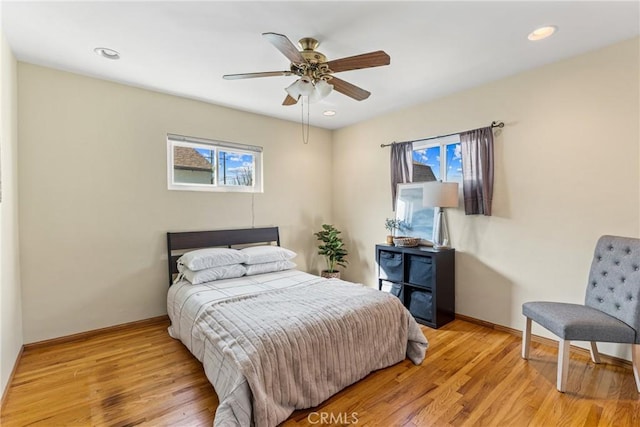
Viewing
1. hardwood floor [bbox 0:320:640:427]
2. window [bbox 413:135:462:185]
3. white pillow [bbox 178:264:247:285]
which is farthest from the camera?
window [bbox 413:135:462:185]

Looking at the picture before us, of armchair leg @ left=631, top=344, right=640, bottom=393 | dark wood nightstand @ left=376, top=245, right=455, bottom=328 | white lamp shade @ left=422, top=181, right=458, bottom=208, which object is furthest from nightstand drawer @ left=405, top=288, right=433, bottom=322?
armchair leg @ left=631, top=344, right=640, bottom=393

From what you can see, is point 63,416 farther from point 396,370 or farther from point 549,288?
point 549,288

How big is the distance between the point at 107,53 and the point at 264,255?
2.35 m

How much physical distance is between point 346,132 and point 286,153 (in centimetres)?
105

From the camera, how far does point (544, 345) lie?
2.78 m

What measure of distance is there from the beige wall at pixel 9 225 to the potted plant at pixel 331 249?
10.7ft

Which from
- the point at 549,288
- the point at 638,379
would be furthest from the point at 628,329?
the point at 549,288

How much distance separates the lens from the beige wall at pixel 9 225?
2.06 meters

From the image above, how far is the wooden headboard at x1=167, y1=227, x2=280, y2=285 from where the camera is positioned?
3369mm

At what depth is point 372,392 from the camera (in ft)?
6.83

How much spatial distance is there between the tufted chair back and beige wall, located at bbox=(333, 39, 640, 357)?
18 cm

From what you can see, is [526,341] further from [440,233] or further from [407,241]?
[407,241]

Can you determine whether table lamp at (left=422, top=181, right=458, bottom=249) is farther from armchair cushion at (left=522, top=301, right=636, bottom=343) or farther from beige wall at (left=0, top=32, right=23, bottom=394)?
beige wall at (left=0, top=32, right=23, bottom=394)

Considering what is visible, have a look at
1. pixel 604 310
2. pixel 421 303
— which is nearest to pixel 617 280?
pixel 604 310
